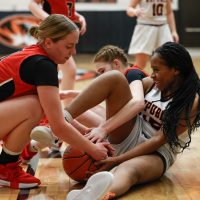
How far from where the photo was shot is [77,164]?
106 inches

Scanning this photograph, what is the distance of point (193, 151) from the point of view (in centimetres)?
351

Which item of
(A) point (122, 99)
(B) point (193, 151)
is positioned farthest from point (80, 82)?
Result: (A) point (122, 99)

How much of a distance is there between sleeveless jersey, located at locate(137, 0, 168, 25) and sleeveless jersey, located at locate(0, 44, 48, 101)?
9.81 ft

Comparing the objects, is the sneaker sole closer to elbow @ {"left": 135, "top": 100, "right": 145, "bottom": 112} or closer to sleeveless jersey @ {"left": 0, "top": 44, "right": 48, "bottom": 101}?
sleeveless jersey @ {"left": 0, "top": 44, "right": 48, "bottom": 101}

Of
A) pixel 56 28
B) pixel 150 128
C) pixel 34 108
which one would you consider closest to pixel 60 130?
pixel 34 108

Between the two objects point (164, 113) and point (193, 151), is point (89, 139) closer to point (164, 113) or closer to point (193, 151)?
point (164, 113)

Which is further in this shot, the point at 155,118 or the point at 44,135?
the point at 155,118

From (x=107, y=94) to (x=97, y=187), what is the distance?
70 cm

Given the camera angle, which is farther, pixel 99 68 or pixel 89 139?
pixel 99 68

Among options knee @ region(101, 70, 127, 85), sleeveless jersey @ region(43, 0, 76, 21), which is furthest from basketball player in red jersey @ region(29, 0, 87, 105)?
knee @ region(101, 70, 127, 85)

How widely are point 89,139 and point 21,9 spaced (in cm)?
683

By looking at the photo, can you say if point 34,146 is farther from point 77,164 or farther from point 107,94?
point 107,94

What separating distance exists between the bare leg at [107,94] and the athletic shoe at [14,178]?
44cm

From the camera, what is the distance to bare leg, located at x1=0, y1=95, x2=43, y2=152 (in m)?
2.59
